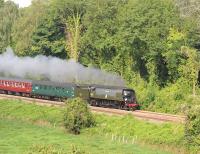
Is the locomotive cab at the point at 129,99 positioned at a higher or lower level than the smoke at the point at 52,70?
lower

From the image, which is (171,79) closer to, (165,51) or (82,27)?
(165,51)

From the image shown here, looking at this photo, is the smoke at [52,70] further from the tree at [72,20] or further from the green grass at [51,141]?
the green grass at [51,141]

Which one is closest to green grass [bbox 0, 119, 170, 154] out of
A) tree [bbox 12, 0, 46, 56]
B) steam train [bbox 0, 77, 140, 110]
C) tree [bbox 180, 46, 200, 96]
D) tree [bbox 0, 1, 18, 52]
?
steam train [bbox 0, 77, 140, 110]

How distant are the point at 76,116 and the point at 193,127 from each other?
14275 millimetres

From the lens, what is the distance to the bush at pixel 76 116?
49625mm

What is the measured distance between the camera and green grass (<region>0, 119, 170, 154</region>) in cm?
4003

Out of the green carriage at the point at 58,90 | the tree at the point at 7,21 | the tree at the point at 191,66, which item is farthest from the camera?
the tree at the point at 7,21

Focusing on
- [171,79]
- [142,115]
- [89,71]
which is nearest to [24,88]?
[89,71]

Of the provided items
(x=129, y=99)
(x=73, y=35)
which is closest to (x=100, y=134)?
(x=129, y=99)

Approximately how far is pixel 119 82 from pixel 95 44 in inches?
320

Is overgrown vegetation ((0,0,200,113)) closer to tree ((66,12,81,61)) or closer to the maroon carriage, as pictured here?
tree ((66,12,81,61))

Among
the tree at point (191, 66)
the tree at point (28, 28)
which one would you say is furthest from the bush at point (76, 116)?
the tree at point (28, 28)

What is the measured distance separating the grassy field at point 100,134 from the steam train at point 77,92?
4.20 meters

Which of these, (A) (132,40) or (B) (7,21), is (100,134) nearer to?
(A) (132,40)
